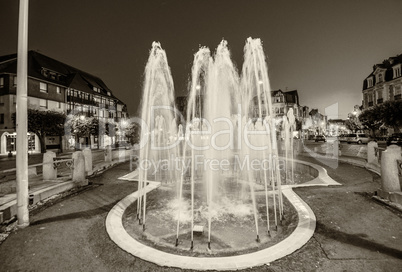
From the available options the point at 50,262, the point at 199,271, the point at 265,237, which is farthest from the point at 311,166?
the point at 50,262

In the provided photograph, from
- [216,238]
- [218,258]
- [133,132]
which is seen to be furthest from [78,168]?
[133,132]

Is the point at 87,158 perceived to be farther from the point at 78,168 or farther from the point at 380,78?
the point at 380,78

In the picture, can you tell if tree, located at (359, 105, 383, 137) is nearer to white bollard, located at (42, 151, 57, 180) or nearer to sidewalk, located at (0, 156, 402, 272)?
sidewalk, located at (0, 156, 402, 272)

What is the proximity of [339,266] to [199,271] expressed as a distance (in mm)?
2619

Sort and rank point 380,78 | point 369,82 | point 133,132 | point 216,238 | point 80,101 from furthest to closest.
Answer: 1. point 369,82
2. point 380,78
3. point 133,132
4. point 80,101
5. point 216,238

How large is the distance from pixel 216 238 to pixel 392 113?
42996 millimetres

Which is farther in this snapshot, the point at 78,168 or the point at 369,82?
the point at 369,82

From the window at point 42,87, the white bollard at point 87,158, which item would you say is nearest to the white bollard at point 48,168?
the white bollard at point 87,158

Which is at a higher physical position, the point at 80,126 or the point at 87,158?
the point at 80,126

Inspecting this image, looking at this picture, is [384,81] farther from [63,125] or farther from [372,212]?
[63,125]

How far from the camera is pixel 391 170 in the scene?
7.39 metres

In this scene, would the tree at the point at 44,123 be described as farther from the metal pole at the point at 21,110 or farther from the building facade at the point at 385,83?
the building facade at the point at 385,83

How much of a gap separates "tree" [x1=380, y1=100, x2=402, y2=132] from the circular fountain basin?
39.0m

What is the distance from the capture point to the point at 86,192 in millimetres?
9781
